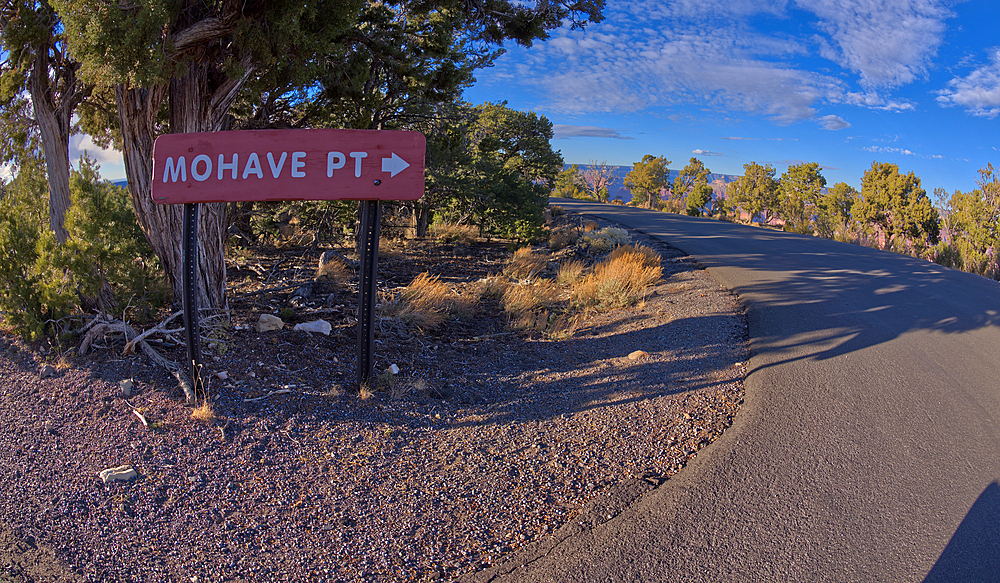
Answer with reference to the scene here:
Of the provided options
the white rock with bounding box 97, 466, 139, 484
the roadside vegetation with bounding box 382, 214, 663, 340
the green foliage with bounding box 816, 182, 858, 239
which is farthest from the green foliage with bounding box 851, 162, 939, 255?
the white rock with bounding box 97, 466, 139, 484

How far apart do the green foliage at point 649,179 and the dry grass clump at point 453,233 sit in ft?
130

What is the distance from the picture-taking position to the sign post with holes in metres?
4.04

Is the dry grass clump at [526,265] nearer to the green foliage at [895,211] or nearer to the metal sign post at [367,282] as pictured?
the metal sign post at [367,282]

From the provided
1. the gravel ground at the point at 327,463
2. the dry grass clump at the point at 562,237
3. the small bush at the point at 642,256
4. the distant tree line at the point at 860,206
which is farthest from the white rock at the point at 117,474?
the distant tree line at the point at 860,206

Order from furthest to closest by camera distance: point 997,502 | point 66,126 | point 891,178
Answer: point 891,178 → point 66,126 → point 997,502

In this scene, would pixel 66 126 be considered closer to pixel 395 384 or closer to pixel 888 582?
pixel 395 384

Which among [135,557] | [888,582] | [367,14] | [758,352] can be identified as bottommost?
[135,557]

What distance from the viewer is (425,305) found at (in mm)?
6855

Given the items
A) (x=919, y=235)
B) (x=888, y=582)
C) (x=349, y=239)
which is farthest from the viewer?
(x=919, y=235)

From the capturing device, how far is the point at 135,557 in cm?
261

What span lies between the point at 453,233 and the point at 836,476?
1191cm

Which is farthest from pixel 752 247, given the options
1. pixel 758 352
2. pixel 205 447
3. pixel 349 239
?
pixel 205 447

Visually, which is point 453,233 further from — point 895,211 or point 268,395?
point 895,211

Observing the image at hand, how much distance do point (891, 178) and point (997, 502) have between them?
26192 mm
